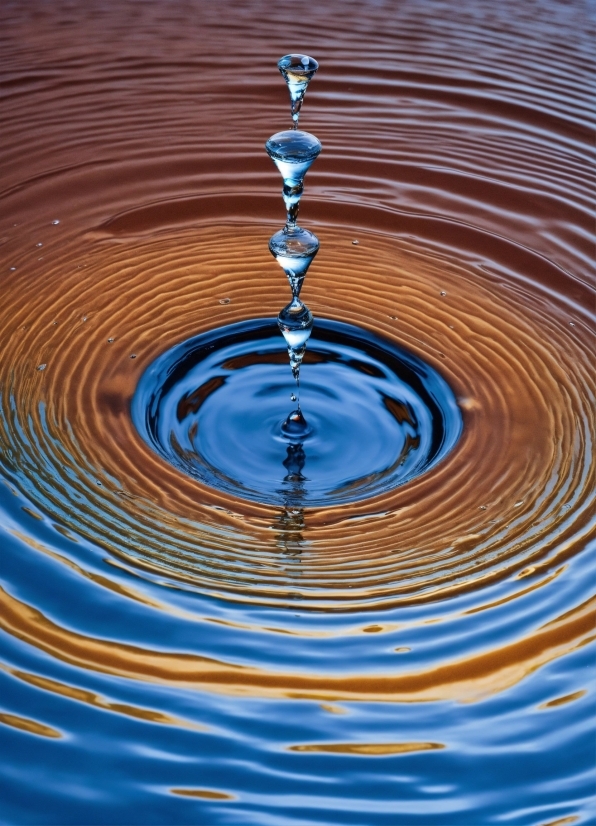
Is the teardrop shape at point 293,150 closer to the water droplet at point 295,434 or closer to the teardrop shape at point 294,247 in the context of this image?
the teardrop shape at point 294,247

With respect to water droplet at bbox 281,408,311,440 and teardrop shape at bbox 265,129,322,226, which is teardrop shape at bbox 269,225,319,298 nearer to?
teardrop shape at bbox 265,129,322,226

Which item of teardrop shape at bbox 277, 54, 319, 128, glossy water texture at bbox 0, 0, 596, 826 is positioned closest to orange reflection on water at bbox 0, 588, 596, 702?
glossy water texture at bbox 0, 0, 596, 826

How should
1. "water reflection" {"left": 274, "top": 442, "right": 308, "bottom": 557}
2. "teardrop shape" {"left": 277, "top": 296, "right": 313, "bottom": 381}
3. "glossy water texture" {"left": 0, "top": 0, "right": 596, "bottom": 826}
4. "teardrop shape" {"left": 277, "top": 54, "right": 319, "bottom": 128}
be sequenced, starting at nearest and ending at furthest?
"glossy water texture" {"left": 0, "top": 0, "right": 596, "bottom": 826} → "water reflection" {"left": 274, "top": 442, "right": 308, "bottom": 557} → "teardrop shape" {"left": 277, "top": 54, "right": 319, "bottom": 128} → "teardrop shape" {"left": 277, "top": 296, "right": 313, "bottom": 381}

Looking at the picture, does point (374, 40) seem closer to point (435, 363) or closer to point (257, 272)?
point (257, 272)

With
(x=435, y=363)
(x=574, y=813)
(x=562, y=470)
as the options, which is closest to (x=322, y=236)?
(x=435, y=363)

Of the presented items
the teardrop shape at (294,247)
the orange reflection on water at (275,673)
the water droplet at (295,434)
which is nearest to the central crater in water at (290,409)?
the water droplet at (295,434)

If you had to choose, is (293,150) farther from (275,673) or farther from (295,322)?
(275,673)
